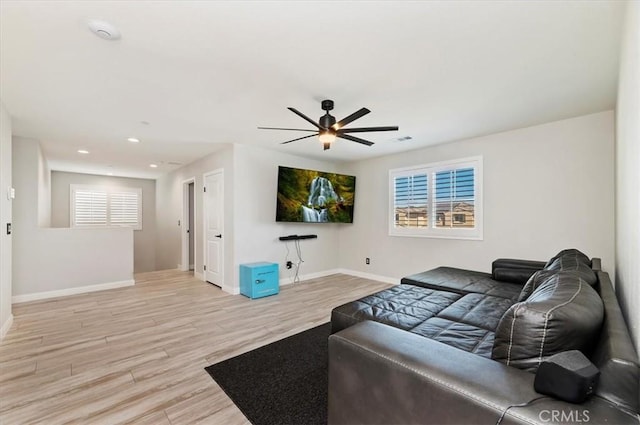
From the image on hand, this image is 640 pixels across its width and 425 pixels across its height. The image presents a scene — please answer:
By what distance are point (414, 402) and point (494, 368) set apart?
1.05 feet

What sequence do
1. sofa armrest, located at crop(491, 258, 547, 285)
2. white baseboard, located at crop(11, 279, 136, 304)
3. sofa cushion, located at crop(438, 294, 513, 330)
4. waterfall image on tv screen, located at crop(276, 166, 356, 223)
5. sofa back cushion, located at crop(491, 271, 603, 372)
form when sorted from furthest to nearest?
waterfall image on tv screen, located at crop(276, 166, 356, 223) < white baseboard, located at crop(11, 279, 136, 304) < sofa armrest, located at crop(491, 258, 547, 285) < sofa cushion, located at crop(438, 294, 513, 330) < sofa back cushion, located at crop(491, 271, 603, 372)

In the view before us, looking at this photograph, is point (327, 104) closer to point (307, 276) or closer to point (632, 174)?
point (632, 174)

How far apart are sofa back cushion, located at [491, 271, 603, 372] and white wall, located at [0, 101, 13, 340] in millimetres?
4316

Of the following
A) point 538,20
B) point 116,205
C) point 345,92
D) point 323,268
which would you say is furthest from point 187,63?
point 116,205

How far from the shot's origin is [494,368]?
3.42 ft

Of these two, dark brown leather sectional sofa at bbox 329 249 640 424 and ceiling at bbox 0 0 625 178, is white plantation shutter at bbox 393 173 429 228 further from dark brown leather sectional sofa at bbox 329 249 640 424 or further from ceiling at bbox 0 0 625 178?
dark brown leather sectional sofa at bbox 329 249 640 424

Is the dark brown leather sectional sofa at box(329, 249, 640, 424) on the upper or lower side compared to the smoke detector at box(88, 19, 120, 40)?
lower

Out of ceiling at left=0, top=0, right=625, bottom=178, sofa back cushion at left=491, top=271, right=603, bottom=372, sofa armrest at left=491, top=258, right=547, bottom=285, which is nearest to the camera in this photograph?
sofa back cushion at left=491, top=271, right=603, bottom=372

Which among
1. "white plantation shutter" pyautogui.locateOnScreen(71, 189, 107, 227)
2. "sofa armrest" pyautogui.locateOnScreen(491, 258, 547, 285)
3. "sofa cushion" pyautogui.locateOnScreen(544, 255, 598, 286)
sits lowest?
"sofa armrest" pyautogui.locateOnScreen(491, 258, 547, 285)

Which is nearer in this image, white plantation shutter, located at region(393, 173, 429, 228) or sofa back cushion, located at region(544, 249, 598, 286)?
sofa back cushion, located at region(544, 249, 598, 286)

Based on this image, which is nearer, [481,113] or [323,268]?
[481,113]

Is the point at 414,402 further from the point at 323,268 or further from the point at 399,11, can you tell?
the point at 323,268

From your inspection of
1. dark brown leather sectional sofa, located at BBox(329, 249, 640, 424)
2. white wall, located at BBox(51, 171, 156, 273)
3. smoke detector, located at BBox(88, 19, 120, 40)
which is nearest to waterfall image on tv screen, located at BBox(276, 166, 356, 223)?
smoke detector, located at BBox(88, 19, 120, 40)

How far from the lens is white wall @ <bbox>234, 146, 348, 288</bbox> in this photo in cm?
458
